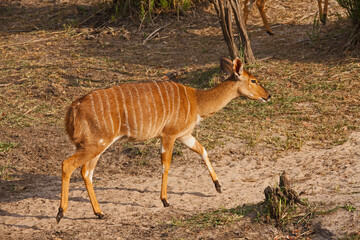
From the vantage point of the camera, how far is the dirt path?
411cm

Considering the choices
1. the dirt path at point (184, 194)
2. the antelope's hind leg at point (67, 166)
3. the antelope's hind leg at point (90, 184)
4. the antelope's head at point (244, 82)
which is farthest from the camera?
the antelope's head at point (244, 82)

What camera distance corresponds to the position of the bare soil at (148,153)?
414 cm

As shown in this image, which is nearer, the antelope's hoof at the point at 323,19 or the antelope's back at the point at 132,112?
the antelope's back at the point at 132,112

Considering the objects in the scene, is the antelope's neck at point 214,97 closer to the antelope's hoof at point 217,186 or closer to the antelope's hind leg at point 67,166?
the antelope's hoof at point 217,186

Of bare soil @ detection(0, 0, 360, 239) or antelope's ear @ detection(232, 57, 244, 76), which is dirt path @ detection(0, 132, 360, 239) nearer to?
bare soil @ detection(0, 0, 360, 239)

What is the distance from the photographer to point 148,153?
5656mm

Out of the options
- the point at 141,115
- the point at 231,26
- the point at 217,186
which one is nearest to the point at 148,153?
the point at 217,186

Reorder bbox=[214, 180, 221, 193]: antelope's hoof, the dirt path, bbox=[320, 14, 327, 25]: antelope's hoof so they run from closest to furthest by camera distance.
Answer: the dirt path → bbox=[214, 180, 221, 193]: antelope's hoof → bbox=[320, 14, 327, 25]: antelope's hoof

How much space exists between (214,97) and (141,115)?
77 cm

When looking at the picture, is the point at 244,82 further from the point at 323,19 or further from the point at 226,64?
the point at 323,19

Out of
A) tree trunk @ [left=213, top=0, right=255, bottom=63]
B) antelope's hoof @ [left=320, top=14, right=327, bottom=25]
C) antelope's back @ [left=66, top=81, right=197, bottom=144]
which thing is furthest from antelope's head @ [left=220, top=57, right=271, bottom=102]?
antelope's hoof @ [left=320, top=14, right=327, bottom=25]

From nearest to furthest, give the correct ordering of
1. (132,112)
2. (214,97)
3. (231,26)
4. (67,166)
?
(67,166) → (132,112) → (214,97) → (231,26)

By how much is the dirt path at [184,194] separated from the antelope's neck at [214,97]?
0.65 m

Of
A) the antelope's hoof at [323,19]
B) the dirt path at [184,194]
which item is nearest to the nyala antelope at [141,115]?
the dirt path at [184,194]
